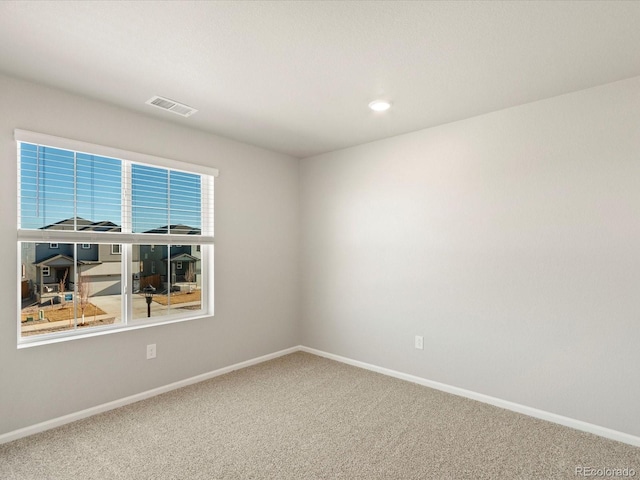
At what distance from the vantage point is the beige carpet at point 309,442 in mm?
2066

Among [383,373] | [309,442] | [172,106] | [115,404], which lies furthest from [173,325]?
[383,373]

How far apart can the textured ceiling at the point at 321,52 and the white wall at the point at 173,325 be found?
0.78 ft

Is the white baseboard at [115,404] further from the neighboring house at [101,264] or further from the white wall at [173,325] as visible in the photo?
the neighboring house at [101,264]

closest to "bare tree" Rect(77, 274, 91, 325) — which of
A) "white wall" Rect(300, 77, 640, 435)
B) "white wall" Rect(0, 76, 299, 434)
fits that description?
"white wall" Rect(0, 76, 299, 434)

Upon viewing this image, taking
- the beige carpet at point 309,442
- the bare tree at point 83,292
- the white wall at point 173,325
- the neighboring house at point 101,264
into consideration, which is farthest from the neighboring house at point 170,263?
the beige carpet at point 309,442

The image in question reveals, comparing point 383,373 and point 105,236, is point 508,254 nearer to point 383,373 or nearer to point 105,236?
point 383,373

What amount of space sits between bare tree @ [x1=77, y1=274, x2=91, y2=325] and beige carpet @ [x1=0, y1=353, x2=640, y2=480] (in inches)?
33.6

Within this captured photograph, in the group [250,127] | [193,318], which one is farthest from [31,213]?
[250,127]

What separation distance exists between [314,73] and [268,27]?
0.53m

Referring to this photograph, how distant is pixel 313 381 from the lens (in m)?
3.41

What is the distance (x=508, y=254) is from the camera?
2885 mm

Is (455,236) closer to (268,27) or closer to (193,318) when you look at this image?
(268,27)

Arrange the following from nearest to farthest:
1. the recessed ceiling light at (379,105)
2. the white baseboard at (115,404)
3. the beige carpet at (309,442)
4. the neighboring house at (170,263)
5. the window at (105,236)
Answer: the beige carpet at (309,442), the white baseboard at (115,404), the window at (105,236), the recessed ceiling light at (379,105), the neighboring house at (170,263)

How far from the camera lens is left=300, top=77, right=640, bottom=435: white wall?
7.98 ft
